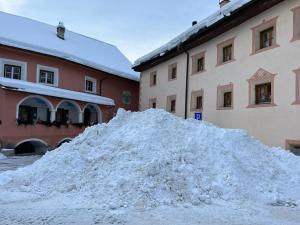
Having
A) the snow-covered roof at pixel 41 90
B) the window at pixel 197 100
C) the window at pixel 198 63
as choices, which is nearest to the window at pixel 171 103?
the window at pixel 197 100

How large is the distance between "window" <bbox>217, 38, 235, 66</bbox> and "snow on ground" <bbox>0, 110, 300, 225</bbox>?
727 cm

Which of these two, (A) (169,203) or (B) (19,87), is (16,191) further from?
(B) (19,87)

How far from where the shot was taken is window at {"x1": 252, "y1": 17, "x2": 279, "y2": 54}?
13239 millimetres

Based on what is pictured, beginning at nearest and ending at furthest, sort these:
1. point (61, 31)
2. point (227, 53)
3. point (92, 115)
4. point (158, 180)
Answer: point (158, 180)
point (227, 53)
point (92, 115)
point (61, 31)

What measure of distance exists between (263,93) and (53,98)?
10843 mm

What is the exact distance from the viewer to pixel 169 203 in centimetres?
625

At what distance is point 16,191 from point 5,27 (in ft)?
53.6

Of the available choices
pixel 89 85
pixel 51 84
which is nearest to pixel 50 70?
pixel 51 84

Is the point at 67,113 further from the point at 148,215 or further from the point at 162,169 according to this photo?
the point at 148,215

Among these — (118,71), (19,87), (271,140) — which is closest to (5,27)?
(19,87)

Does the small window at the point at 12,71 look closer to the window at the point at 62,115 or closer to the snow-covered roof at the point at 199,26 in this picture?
the window at the point at 62,115

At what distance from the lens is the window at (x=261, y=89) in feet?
43.2

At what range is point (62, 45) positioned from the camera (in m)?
23.5

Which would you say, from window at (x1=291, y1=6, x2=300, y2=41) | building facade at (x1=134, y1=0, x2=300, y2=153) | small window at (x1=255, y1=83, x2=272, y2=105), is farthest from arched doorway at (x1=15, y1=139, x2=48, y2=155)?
window at (x1=291, y1=6, x2=300, y2=41)
